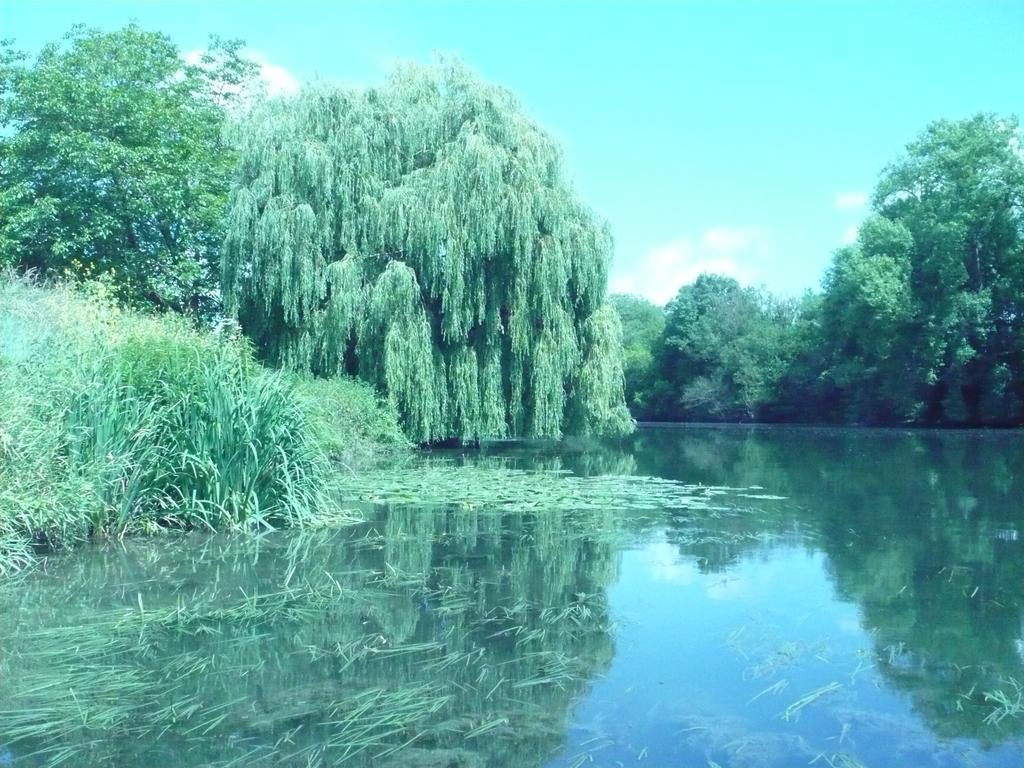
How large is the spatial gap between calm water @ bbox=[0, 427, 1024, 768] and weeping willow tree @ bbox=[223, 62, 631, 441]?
8.78m

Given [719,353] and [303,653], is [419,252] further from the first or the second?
[719,353]

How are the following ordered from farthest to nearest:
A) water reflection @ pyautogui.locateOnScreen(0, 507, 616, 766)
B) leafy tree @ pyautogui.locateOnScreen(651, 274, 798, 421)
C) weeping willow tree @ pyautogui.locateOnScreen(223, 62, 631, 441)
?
leafy tree @ pyautogui.locateOnScreen(651, 274, 798, 421) → weeping willow tree @ pyautogui.locateOnScreen(223, 62, 631, 441) → water reflection @ pyautogui.locateOnScreen(0, 507, 616, 766)

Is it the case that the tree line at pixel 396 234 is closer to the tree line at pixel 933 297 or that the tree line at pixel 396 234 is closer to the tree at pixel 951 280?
the tree line at pixel 933 297

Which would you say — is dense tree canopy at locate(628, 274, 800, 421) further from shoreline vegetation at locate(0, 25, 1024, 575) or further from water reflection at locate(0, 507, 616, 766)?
water reflection at locate(0, 507, 616, 766)

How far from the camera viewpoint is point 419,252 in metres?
18.3

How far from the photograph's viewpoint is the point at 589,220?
20172mm

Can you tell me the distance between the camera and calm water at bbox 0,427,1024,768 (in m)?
3.95

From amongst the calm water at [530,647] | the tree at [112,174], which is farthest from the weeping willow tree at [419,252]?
the calm water at [530,647]

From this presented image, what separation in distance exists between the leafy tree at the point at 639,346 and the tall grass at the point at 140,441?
102 feet

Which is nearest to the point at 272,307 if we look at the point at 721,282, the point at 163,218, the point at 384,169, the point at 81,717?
the point at 384,169

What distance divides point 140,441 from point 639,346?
55626mm

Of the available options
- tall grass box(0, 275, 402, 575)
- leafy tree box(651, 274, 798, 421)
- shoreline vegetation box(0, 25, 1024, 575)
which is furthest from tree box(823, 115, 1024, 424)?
tall grass box(0, 275, 402, 575)

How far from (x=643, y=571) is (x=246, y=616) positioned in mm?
3294

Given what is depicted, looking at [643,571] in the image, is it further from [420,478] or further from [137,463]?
[420,478]
